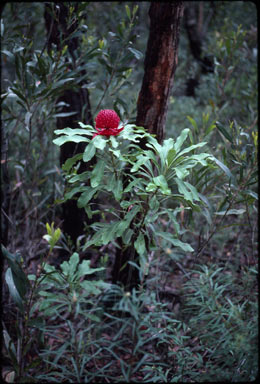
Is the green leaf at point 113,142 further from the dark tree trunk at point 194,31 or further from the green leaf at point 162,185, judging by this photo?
the dark tree trunk at point 194,31

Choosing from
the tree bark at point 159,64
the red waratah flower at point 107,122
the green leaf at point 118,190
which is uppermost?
the tree bark at point 159,64

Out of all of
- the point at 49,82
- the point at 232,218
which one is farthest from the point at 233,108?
the point at 49,82

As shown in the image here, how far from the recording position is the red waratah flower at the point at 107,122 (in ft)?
4.12

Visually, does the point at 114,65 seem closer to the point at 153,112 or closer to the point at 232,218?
the point at 153,112

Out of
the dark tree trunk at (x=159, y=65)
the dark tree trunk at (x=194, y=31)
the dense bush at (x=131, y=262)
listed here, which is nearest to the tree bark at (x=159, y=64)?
the dark tree trunk at (x=159, y=65)

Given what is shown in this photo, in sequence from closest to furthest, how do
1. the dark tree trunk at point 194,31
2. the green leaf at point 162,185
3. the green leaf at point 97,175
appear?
the green leaf at point 162,185 → the green leaf at point 97,175 → the dark tree trunk at point 194,31

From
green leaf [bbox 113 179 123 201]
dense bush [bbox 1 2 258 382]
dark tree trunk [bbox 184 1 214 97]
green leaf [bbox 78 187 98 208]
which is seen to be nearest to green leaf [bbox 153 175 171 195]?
dense bush [bbox 1 2 258 382]

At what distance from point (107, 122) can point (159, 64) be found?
0.82 meters

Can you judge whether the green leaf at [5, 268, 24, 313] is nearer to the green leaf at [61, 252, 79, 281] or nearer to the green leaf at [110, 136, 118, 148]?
the green leaf at [61, 252, 79, 281]

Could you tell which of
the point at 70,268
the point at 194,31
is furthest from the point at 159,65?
the point at 194,31

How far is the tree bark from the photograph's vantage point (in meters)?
1.83

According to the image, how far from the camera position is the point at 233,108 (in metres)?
4.34

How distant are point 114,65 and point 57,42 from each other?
1.35 feet

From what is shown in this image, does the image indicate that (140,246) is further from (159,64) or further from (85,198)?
(159,64)
